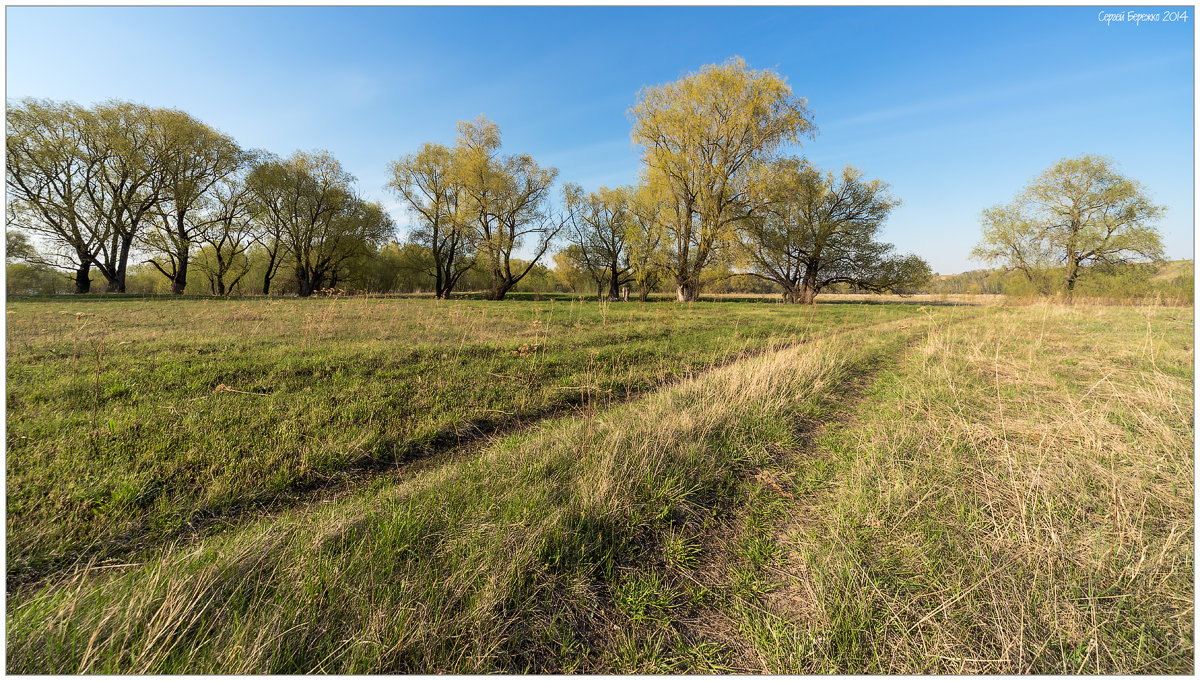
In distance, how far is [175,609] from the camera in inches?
70.6

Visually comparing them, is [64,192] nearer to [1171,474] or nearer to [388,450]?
[388,450]

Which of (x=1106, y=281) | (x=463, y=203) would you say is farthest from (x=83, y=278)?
(x=1106, y=281)

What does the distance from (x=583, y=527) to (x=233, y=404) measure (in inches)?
189

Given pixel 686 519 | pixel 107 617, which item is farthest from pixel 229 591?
pixel 686 519

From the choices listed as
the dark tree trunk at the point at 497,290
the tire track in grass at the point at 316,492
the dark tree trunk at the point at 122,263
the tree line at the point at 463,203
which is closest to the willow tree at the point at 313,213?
the tree line at the point at 463,203

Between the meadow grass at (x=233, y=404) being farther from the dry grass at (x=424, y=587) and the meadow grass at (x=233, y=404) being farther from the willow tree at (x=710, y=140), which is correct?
the willow tree at (x=710, y=140)

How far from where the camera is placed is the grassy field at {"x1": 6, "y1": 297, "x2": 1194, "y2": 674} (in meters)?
1.85

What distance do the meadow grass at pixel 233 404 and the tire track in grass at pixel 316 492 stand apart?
0.07ft

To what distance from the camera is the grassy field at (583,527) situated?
1.85 m

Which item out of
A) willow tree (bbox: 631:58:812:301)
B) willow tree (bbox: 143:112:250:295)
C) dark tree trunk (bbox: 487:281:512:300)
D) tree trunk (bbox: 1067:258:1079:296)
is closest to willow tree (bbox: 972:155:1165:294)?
tree trunk (bbox: 1067:258:1079:296)

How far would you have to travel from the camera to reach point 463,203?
30.5 m

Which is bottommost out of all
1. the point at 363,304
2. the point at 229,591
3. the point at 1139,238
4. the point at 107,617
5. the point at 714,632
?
the point at 714,632

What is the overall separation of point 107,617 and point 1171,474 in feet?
23.0

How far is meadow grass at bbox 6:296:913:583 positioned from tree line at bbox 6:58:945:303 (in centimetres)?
1873
